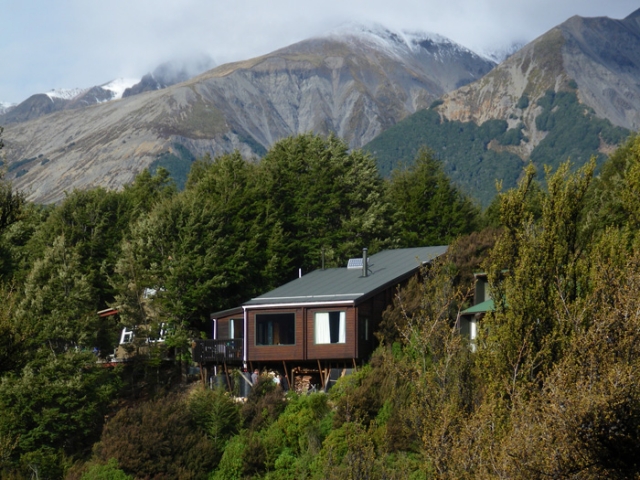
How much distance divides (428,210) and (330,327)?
2225 cm

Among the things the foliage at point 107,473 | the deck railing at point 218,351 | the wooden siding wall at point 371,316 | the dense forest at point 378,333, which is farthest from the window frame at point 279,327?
the foliage at point 107,473

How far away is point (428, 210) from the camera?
220 feet

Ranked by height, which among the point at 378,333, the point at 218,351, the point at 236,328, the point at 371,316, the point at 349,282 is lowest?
the point at 218,351

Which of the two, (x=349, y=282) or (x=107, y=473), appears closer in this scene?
(x=107, y=473)

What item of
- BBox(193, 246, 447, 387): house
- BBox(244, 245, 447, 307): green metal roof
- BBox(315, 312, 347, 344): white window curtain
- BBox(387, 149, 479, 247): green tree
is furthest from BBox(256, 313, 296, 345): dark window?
BBox(387, 149, 479, 247): green tree

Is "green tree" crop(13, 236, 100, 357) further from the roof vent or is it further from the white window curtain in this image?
the roof vent

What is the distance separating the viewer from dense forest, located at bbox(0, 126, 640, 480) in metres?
21.9

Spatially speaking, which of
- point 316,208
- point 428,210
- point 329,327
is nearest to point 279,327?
point 329,327

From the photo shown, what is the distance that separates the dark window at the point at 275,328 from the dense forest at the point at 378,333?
3145mm

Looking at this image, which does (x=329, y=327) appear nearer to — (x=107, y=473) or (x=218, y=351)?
(x=218, y=351)

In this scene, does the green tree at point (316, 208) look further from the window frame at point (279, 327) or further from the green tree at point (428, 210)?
the window frame at point (279, 327)

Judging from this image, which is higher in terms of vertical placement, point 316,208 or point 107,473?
point 316,208

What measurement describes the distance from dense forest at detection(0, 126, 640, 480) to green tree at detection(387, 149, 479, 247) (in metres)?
0.15

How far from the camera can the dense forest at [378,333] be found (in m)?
21.9
